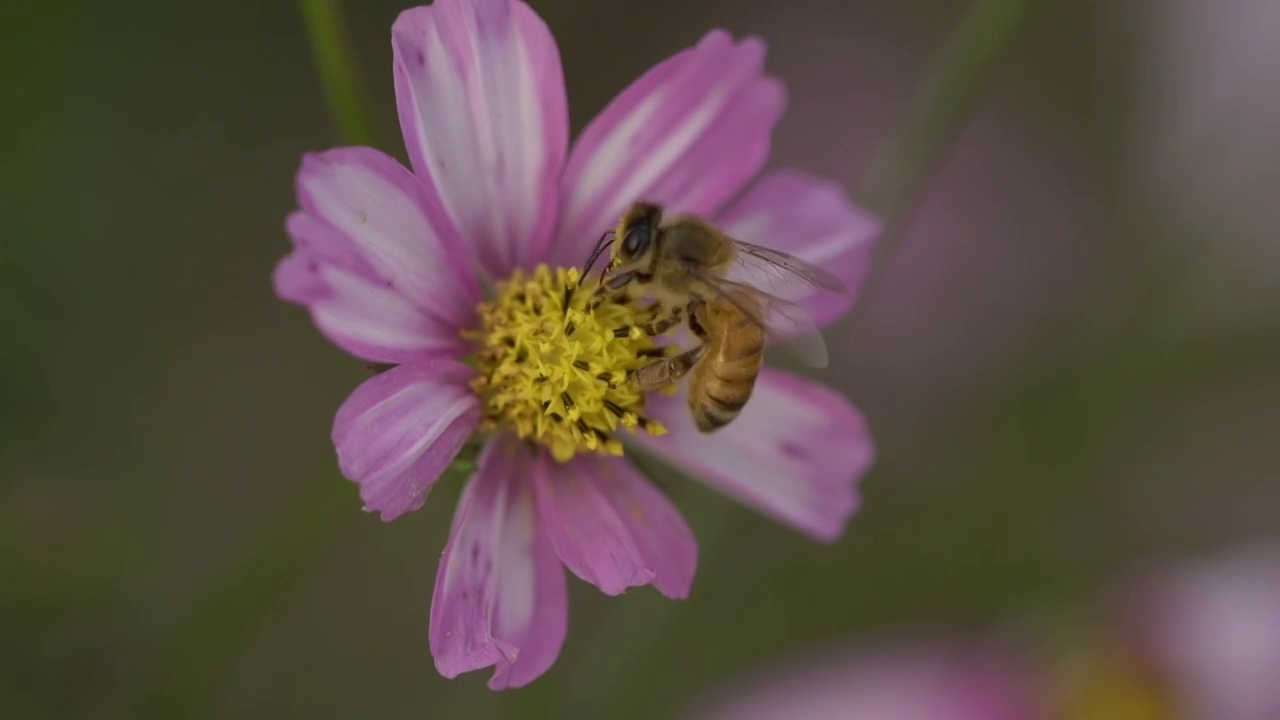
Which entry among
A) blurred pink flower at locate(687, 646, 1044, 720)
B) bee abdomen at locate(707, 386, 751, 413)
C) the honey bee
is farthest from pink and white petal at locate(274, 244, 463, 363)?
blurred pink flower at locate(687, 646, 1044, 720)

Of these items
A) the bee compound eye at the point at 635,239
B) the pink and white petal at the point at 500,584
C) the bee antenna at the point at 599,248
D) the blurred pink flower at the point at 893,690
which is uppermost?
the bee compound eye at the point at 635,239

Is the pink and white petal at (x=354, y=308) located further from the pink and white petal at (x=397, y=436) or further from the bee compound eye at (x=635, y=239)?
the bee compound eye at (x=635, y=239)

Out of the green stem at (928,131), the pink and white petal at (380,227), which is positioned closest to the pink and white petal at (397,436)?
the pink and white petal at (380,227)

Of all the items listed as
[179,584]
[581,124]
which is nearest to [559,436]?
[179,584]

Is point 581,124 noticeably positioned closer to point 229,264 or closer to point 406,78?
point 229,264

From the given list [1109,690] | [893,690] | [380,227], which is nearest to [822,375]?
[893,690]

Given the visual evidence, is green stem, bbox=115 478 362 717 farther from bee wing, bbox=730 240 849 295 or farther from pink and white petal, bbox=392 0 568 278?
bee wing, bbox=730 240 849 295
